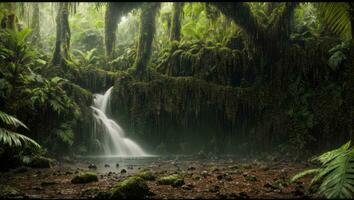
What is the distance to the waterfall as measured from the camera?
42.1ft

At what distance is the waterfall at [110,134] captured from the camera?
12.8m

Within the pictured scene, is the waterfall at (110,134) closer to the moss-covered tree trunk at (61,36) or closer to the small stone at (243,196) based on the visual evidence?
the moss-covered tree trunk at (61,36)

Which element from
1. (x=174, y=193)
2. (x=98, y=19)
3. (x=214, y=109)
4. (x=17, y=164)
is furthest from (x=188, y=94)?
(x=98, y=19)

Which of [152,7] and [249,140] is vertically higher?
[152,7]

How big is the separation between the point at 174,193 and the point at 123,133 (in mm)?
9542

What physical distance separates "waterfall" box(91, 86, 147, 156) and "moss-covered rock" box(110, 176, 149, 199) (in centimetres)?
864

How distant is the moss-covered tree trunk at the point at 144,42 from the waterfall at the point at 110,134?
1.67 m

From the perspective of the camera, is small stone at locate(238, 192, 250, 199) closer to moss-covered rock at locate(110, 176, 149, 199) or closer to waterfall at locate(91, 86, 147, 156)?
moss-covered rock at locate(110, 176, 149, 199)

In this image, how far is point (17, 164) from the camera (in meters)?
7.54

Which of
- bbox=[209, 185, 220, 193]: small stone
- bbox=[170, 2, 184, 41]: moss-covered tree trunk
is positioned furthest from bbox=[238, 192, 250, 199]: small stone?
bbox=[170, 2, 184, 41]: moss-covered tree trunk

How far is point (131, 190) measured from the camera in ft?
13.8

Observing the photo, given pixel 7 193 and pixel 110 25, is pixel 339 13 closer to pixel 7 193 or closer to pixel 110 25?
pixel 7 193

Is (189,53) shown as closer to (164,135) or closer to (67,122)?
(164,135)

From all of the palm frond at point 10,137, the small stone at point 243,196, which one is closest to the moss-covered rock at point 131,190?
the small stone at point 243,196
